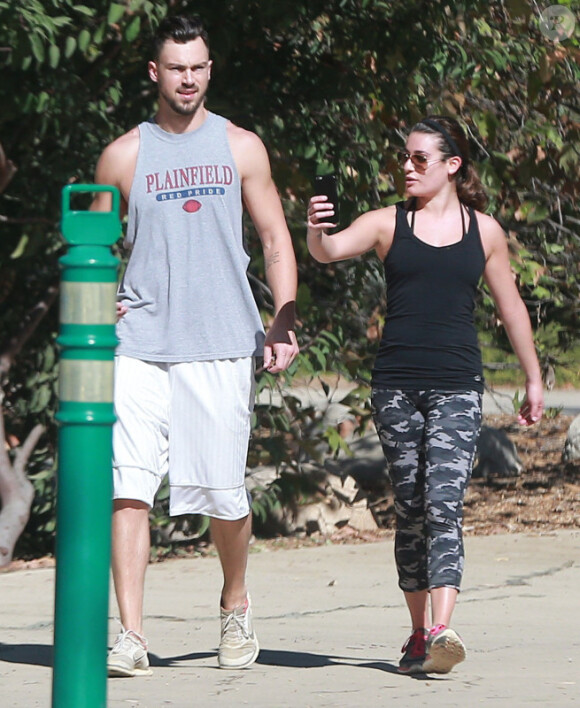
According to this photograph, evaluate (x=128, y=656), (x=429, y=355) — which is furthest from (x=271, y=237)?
(x=128, y=656)

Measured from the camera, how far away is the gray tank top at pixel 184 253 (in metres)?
4.39

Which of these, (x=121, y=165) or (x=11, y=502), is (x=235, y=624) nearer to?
(x=121, y=165)

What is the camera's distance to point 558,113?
8.16 m

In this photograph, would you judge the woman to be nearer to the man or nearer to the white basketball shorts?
the man

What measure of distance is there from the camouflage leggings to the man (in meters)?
0.43

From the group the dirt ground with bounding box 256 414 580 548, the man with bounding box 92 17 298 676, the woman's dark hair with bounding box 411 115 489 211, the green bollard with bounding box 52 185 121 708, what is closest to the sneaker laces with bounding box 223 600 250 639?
the man with bounding box 92 17 298 676

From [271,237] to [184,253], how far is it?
0.36m

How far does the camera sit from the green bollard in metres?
2.82

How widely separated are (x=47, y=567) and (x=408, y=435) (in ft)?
11.3

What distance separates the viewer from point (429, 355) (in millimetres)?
4547

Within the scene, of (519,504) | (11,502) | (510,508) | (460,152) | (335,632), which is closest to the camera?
(460,152)

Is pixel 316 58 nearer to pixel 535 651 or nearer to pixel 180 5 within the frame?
Result: pixel 180 5

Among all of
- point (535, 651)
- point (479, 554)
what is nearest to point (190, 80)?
point (535, 651)

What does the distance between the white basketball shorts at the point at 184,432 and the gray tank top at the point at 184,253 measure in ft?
0.20
